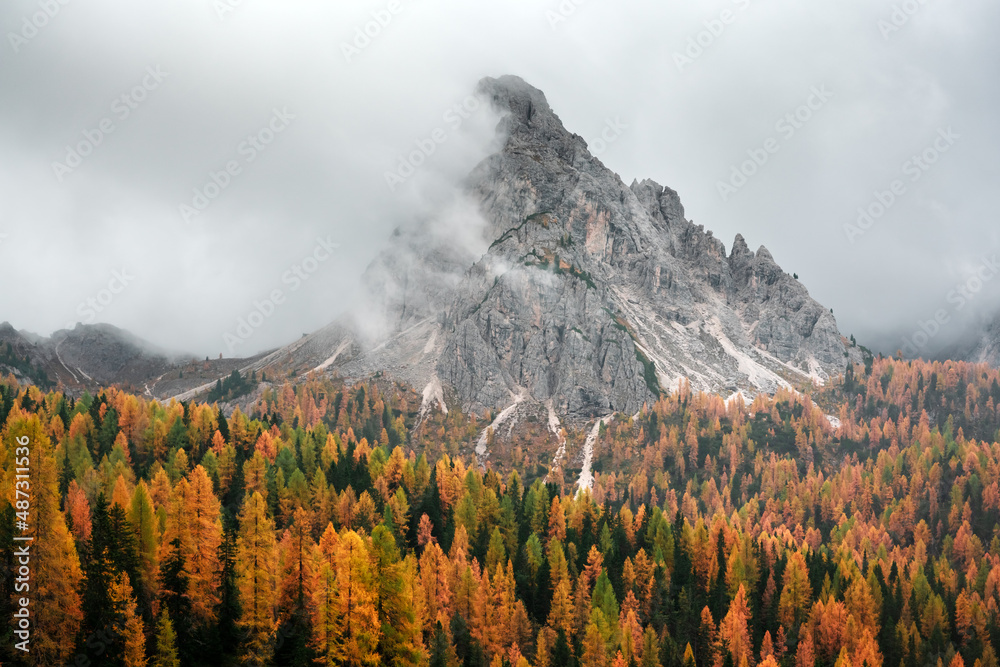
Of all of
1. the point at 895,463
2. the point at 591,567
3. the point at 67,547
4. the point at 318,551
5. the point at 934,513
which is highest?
the point at 895,463

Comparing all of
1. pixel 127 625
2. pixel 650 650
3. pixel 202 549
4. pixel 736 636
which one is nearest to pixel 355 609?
pixel 202 549

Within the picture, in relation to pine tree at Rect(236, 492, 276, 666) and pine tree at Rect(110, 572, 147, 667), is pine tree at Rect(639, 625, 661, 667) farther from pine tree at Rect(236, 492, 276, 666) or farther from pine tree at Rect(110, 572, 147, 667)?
pine tree at Rect(110, 572, 147, 667)

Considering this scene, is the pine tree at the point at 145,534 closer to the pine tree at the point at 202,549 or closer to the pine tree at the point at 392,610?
the pine tree at the point at 202,549

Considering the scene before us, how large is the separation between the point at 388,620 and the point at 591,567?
161 feet

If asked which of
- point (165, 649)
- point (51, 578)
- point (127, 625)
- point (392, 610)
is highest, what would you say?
point (392, 610)

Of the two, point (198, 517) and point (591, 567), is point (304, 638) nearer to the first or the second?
point (198, 517)

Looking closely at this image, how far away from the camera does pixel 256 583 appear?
210 ft

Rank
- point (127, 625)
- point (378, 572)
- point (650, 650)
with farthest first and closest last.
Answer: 1. point (650, 650)
2. point (378, 572)
3. point (127, 625)

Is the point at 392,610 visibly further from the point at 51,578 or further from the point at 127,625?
the point at 51,578

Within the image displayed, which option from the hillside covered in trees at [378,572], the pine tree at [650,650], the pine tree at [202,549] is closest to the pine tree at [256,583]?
the hillside covered in trees at [378,572]

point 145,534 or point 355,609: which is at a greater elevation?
point 145,534

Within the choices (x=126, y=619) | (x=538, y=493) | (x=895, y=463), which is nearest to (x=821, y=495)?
(x=895, y=463)

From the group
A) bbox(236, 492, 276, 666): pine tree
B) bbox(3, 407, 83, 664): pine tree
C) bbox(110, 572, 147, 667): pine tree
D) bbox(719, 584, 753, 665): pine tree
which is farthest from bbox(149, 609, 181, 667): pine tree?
bbox(719, 584, 753, 665): pine tree

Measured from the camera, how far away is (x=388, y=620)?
2420 inches
